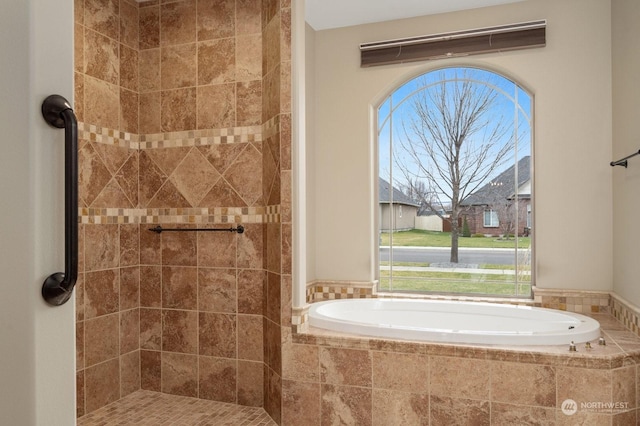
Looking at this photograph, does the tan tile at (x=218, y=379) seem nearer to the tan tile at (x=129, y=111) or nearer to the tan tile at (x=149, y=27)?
the tan tile at (x=129, y=111)

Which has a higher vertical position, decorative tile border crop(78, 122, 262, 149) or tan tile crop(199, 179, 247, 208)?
decorative tile border crop(78, 122, 262, 149)

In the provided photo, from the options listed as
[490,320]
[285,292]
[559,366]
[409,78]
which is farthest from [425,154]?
[559,366]

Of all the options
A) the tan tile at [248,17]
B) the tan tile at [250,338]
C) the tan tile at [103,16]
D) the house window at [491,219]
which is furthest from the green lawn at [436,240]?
the tan tile at [103,16]

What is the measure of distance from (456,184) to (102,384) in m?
2.99

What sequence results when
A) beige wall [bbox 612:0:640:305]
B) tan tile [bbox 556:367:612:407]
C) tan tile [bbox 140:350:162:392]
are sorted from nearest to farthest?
tan tile [bbox 556:367:612:407], beige wall [bbox 612:0:640:305], tan tile [bbox 140:350:162:392]

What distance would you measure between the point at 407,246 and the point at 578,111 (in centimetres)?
162

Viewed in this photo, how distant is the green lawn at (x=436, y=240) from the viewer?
3715mm

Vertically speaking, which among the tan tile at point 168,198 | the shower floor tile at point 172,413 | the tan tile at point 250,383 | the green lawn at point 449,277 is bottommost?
the shower floor tile at point 172,413

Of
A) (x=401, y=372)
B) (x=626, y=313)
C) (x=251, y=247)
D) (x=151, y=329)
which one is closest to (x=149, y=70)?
(x=251, y=247)

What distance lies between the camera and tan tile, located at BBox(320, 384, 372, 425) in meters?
2.58

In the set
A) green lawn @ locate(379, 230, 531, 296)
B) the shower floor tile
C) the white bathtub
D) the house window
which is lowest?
the shower floor tile

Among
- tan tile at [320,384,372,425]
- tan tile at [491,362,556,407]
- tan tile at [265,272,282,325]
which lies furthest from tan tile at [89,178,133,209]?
tan tile at [491,362,556,407]

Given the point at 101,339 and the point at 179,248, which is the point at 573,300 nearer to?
the point at 179,248

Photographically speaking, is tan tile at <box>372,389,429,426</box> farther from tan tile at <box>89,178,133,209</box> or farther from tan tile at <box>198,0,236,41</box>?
tan tile at <box>198,0,236,41</box>
